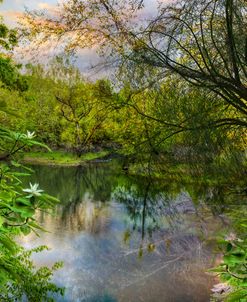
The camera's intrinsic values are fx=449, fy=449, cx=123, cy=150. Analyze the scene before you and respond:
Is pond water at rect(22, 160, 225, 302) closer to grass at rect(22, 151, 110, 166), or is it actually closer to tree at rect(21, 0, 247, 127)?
tree at rect(21, 0, 247, 127)

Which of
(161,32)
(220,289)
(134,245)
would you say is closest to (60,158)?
(134,245)

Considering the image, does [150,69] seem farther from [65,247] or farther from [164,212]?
[164,212]

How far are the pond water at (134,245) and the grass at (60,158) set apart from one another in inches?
755

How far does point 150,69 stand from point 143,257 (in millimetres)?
8294

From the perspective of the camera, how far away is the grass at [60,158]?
42.0 meters

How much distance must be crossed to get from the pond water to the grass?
1918 centimetres

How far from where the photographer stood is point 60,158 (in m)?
44.2

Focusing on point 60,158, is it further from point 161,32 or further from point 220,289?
point 161,32

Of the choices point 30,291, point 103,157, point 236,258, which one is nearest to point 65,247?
point 30,291

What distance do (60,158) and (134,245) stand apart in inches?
1204

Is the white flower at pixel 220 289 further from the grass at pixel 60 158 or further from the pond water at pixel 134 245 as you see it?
the grass at pixel 60 158

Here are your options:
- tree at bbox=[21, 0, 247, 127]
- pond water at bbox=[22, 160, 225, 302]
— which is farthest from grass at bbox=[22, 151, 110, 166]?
tree at bbox=[21, 0, 247, 127]

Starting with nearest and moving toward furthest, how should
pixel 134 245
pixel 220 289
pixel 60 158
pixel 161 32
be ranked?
1. pixel 161 32
2. pixel 220 289
3. pixel 134 245
4. pixel 60 158

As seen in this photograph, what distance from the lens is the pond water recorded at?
10.7 m
